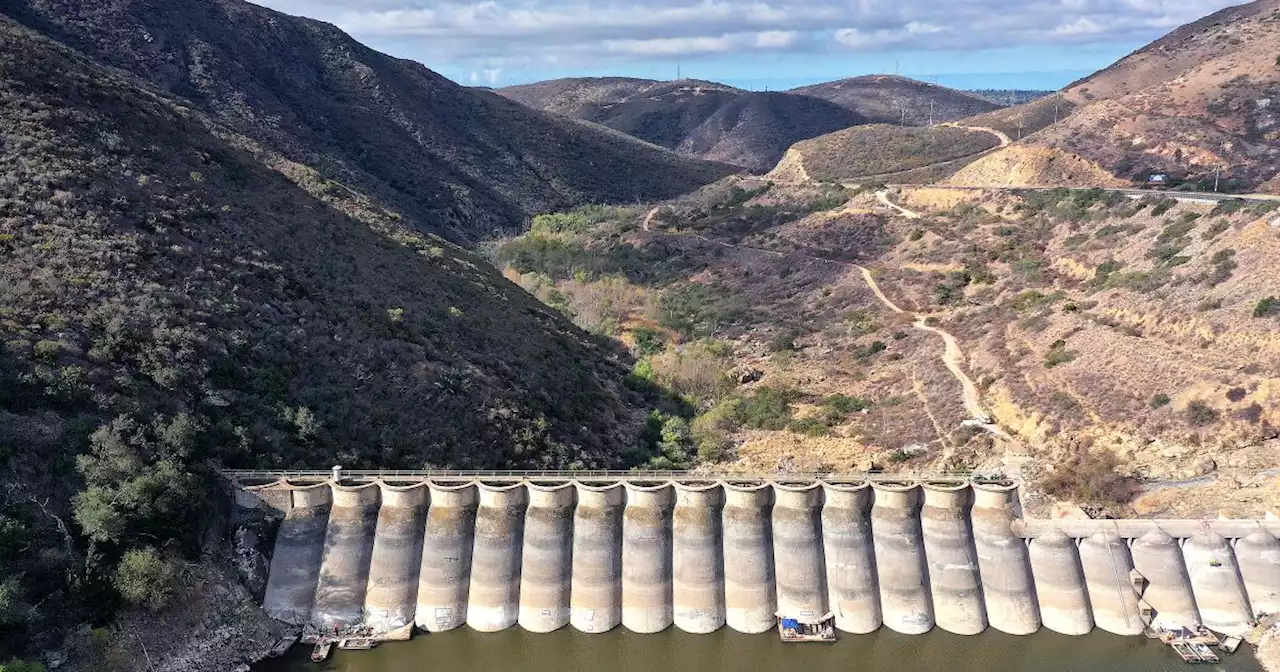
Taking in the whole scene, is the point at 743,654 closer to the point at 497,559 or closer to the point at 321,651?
the point at 497,559

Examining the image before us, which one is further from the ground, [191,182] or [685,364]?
[191,182]

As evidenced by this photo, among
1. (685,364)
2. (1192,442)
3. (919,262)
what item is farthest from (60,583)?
(919,262)

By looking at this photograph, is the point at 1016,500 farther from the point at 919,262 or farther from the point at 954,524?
the point at 919,262

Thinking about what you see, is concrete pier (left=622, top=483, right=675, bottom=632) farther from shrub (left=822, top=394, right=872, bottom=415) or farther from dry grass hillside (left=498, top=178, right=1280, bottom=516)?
shrub (left=822, top=394, right=872, bottom=415)

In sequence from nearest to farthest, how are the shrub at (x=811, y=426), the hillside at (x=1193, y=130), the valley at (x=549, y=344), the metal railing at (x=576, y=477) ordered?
the valley at (x=549, y=344)
the metal railing at (x=576, y=477)
the shrub at (x=811, y=426)
the hillside at (x=1193, y=130)

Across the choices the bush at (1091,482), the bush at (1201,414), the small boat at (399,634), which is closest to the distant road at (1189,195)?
the bush at (1201,414)

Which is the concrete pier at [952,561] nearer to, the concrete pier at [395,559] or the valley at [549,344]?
the valley at [549,344]
